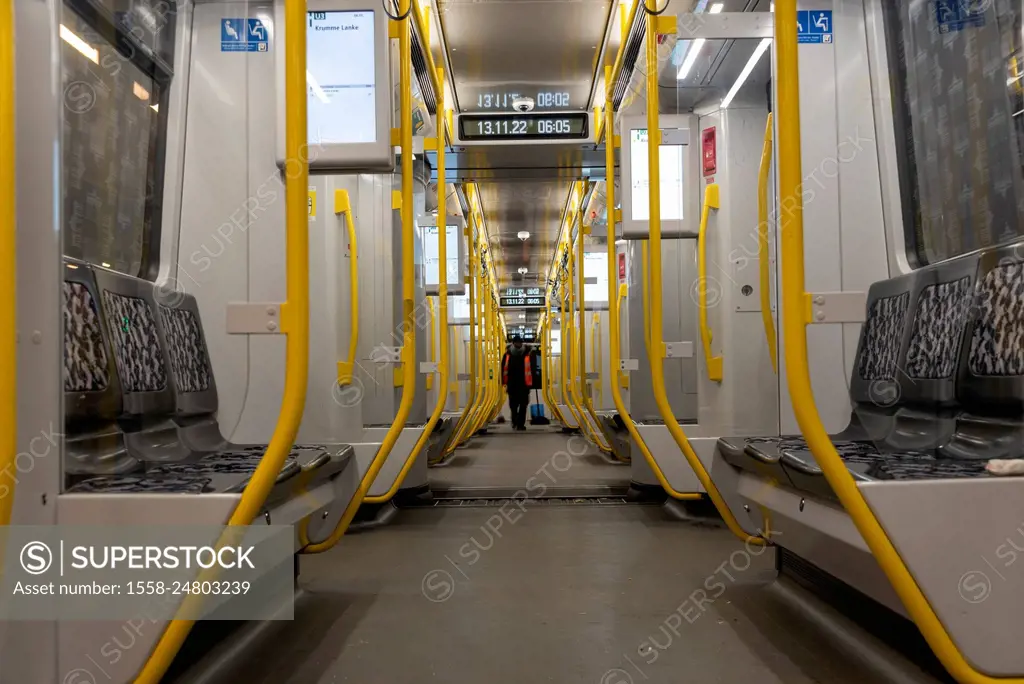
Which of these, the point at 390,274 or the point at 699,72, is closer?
the point at 699,72

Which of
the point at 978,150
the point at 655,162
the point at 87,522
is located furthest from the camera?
the point at 655,162

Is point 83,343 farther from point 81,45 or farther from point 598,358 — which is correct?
point 598,358

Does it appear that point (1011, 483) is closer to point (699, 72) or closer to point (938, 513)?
point (938, 513)

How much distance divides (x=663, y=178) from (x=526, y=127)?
171cm

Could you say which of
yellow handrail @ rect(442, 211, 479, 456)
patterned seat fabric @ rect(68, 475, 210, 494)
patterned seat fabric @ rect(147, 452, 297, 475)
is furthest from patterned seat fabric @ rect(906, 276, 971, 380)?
yellow handrail @ rect(442, 211, 479, 456)

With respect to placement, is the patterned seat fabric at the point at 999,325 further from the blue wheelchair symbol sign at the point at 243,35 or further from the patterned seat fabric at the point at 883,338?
the blue wheelchair symbol sign at the point at 243,35

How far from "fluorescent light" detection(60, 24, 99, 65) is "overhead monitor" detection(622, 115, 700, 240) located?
2.60 meters

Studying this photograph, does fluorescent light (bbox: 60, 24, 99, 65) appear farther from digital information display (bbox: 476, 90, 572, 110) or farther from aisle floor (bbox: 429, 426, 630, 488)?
aisle floor (bbox: 429, 426, 630, 488)

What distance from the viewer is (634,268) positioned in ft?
20.3

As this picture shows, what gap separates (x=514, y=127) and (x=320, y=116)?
2957 millimetres

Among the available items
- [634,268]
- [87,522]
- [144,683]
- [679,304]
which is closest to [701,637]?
[144,683]

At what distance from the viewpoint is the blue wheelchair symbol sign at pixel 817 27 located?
129 inches

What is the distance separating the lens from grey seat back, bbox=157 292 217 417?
2.85 meters

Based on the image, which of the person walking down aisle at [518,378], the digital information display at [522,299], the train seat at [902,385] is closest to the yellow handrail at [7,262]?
the train seat at [902,385]
